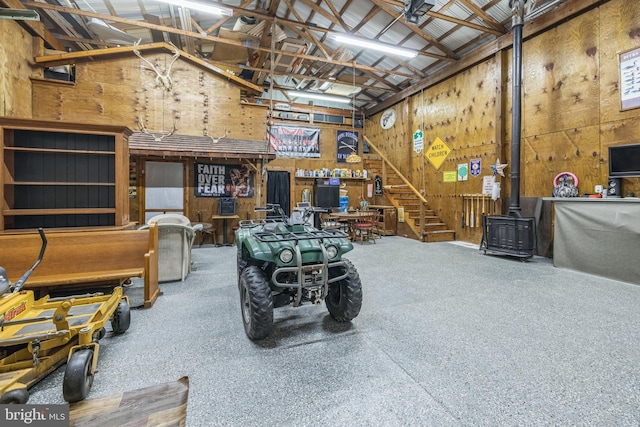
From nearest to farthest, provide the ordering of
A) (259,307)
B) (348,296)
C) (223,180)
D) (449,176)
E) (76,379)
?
(76,379) < (259,307) < (348,296) < (223,180) < (449,176)

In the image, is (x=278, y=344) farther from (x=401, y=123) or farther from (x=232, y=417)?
(x=401, y=123)

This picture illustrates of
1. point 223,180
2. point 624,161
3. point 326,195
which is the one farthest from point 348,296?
point 326,195

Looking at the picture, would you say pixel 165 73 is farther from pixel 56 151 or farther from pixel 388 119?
pixel 388 119

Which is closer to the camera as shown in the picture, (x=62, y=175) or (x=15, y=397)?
(x=15, y=397)

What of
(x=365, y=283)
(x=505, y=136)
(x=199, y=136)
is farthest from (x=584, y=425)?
(x=199, y=136)

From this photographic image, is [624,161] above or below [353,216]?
above

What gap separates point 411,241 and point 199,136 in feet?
20.0

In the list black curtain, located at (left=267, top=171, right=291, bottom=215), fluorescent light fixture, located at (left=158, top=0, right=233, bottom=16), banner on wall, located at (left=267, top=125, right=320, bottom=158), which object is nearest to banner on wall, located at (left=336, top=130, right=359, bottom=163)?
banner on wall, located at (left=267, top=125, right=320, bottom=158)

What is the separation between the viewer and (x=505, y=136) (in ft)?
20.6

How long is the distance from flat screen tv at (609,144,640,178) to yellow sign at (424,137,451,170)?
376 centimetres

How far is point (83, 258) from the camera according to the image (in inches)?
124

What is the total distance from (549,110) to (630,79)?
1137 mm

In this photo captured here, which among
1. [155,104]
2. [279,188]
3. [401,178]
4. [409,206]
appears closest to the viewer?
[155,104]

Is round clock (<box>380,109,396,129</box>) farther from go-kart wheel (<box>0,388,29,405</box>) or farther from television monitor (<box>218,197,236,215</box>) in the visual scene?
go-kart wheel (<box>0,388,29,405</box>)
